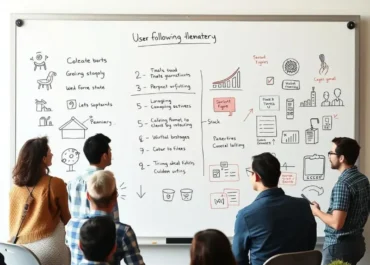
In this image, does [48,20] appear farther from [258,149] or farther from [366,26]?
[366,26]

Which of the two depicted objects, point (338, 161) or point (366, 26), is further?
point (366, 26)

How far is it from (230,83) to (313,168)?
887 millimetres

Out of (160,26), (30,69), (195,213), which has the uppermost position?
(160,26)

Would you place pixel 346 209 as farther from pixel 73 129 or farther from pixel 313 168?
pixel 73 129

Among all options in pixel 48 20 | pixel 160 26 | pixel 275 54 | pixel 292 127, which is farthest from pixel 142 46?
pixel 292 127

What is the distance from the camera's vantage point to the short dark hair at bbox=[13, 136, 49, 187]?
2898 millimetres

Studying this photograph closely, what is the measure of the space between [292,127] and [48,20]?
79.0 inches

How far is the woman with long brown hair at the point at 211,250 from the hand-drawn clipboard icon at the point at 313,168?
1.99m

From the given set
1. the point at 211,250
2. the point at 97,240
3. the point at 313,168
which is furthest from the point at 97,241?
the point at 313,168

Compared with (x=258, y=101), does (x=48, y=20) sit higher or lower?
higher

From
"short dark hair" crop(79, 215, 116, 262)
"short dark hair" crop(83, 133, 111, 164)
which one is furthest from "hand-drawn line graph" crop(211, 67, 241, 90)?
"short dark hair" crop(79, 215, 116, 262)

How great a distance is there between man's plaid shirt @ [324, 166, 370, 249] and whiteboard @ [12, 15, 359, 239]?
667 mm

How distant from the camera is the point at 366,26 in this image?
3.86 m

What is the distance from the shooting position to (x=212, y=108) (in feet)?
12.5
